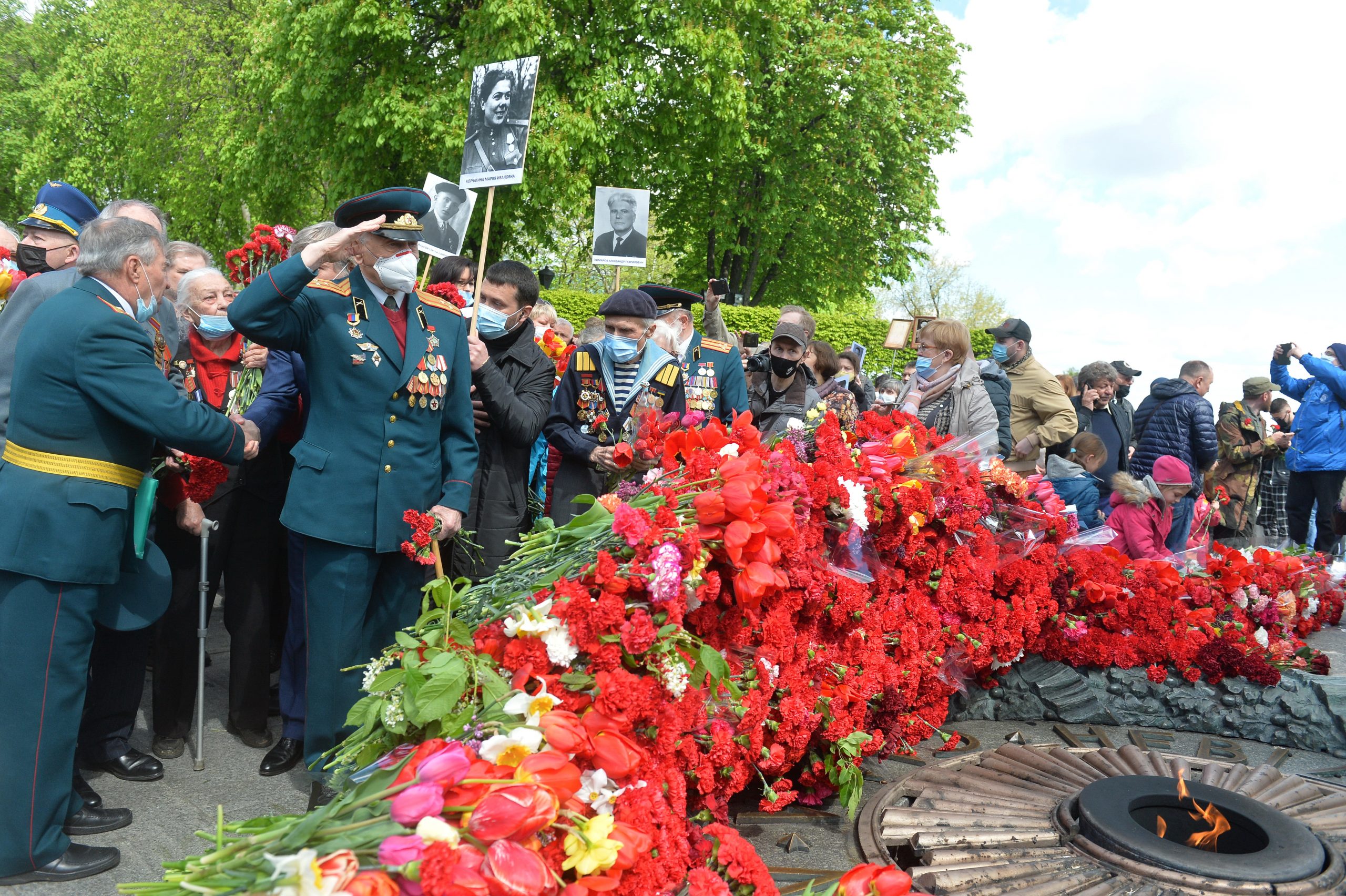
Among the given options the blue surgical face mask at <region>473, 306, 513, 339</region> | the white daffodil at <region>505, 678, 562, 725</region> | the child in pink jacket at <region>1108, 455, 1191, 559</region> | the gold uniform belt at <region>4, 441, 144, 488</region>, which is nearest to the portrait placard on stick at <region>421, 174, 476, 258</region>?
the blue surgical face mask at <region>473, 306, 513, 339</region>

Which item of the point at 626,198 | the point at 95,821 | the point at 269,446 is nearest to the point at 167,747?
the point at 95,821

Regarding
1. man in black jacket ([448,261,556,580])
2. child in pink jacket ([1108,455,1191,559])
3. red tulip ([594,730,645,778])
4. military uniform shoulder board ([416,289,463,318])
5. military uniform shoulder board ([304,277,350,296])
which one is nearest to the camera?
red tulip ([594,730,645,778])

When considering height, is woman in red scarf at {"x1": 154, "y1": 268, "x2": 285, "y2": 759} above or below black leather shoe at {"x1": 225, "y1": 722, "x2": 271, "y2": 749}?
above

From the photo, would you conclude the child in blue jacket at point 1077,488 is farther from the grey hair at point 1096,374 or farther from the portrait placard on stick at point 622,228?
the portrait placard on stick at point 622,228

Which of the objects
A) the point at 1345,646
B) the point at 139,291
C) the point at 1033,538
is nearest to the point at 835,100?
the point at 1345,646

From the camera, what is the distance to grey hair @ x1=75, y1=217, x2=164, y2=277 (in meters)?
3.18

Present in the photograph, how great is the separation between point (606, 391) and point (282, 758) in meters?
2.31

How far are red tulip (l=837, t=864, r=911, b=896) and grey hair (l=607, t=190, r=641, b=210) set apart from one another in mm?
8285

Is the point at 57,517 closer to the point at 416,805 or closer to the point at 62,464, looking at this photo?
the point at 62,464

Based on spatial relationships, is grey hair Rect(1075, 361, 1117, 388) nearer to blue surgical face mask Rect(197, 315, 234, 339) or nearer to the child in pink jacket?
the child in pink jacket

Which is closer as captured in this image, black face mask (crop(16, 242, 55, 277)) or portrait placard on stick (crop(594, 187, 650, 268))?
black face mask (crop(16, 242, 55, 277))

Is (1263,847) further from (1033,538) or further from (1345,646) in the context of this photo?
(1345,646)

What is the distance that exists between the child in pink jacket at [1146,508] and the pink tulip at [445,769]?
5580 millimetres

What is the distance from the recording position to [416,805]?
5.46 feet
